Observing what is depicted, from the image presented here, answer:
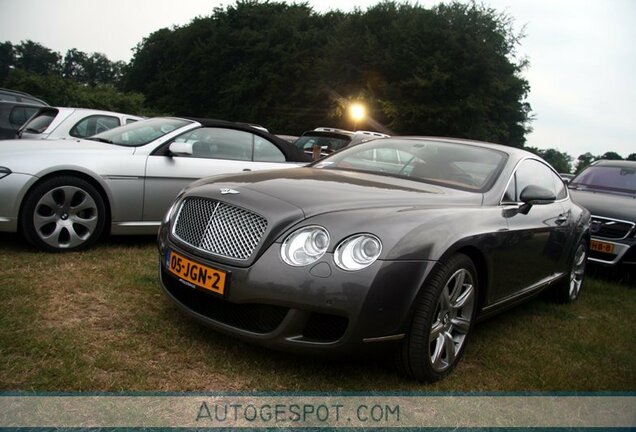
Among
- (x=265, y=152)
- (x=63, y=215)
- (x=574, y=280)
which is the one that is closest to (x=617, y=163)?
(x=574, y=280)

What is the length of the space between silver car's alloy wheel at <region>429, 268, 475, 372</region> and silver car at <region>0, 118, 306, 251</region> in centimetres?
287

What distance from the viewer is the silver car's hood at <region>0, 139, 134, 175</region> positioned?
4184 millimetres

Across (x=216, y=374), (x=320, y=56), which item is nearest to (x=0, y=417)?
(x=216, y=374)

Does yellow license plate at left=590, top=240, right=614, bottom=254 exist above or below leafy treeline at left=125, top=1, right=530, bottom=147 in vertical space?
below

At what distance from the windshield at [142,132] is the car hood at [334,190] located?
1.97m

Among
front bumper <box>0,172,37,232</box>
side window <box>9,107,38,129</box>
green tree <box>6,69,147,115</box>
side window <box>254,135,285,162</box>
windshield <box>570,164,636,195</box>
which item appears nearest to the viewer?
front bumper <box>0,172,37,232</box>

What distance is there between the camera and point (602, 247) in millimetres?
5945

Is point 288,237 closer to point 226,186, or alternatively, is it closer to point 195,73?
point 226,186

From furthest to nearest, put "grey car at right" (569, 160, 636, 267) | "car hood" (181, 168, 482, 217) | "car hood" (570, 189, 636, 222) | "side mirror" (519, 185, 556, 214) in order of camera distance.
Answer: "car hood" (570, 189, 636, 222) < "grey car at right" (569, 160, 636, 267) < "side mirror" (519, 185, 556, 214) < "car hood" (181, 168, 482, 217)

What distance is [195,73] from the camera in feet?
167

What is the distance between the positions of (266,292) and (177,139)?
3019 mm

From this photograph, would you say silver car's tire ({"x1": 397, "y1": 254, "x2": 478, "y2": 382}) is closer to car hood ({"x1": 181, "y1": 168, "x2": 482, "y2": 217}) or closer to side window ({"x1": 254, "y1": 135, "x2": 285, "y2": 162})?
car hood ({"x1": 181, "y1": 168, "x2": 482, "y2": 217})

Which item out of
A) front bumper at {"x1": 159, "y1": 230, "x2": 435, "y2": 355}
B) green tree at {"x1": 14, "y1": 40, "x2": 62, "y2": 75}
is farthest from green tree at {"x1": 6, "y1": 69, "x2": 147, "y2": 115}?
green tree at {"x1": 14, "y1": 40, "x2": 62, "y2": 75}

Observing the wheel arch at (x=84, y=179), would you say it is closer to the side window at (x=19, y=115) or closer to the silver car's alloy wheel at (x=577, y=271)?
the silver car's alloy wheel at (x=577, y=271)
